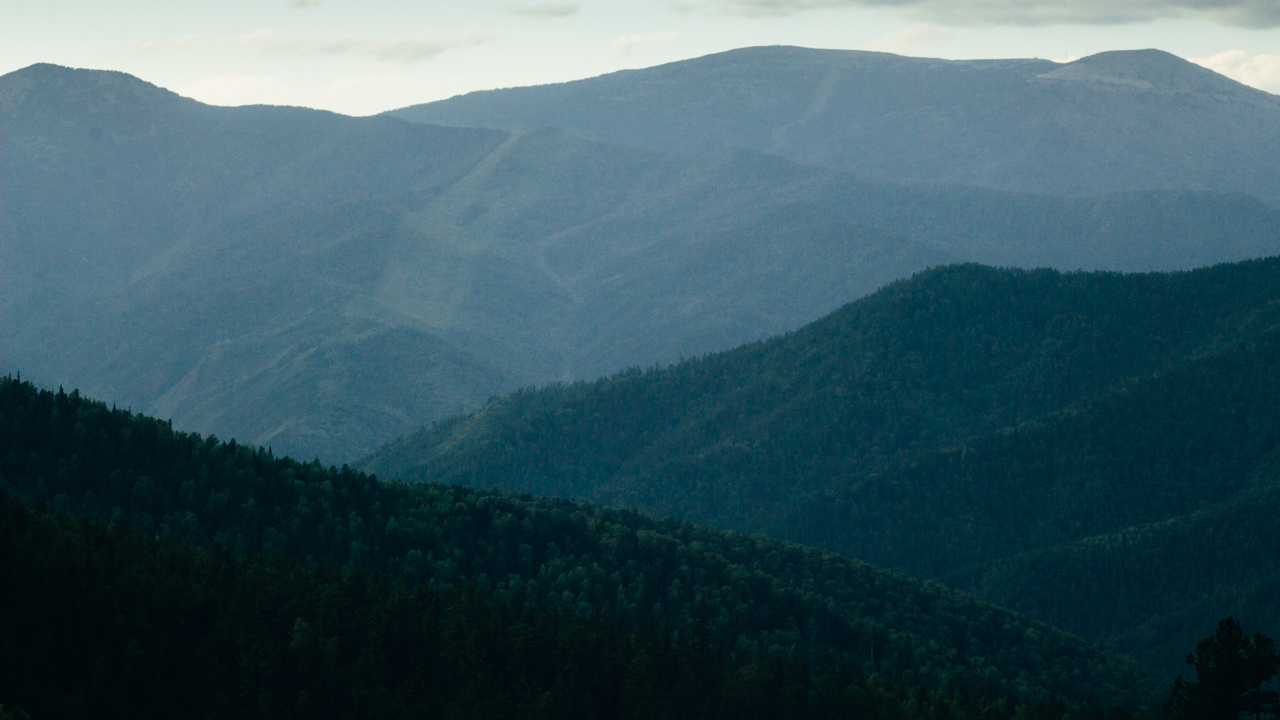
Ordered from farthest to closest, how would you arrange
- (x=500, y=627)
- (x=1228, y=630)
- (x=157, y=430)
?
(x=157, y=430) < (x=500, y=627) < (x=1228, y=630)

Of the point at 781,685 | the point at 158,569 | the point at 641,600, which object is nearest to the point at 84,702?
the point at 158,569

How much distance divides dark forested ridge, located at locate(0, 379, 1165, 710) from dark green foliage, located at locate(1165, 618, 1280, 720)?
5752 cm

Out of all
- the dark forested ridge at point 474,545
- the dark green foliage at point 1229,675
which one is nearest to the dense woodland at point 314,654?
the dark forested ridge at point 474,545

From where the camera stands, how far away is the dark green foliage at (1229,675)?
8362 centimetres

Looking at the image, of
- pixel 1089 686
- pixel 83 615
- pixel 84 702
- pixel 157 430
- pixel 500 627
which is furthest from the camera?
pixel 1089 686

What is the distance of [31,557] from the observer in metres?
104

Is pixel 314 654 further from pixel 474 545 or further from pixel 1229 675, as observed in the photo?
pixel 474 545

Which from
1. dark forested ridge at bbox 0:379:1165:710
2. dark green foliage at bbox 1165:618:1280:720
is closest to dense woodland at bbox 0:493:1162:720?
dark forested ridge at bbox 0:379:1165:710

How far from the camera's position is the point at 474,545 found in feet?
582

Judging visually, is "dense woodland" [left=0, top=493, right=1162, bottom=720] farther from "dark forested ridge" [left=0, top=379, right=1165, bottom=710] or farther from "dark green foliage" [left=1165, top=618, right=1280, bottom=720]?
"dark green foliage" [left=1165, top=618, right=1280, bottom=720]

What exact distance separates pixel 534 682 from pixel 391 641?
1206 cm

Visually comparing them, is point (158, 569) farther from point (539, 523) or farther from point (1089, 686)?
point (1089, 686)

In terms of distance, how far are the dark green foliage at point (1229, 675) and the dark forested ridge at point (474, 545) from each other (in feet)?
189

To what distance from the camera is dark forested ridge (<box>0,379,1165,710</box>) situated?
156m
